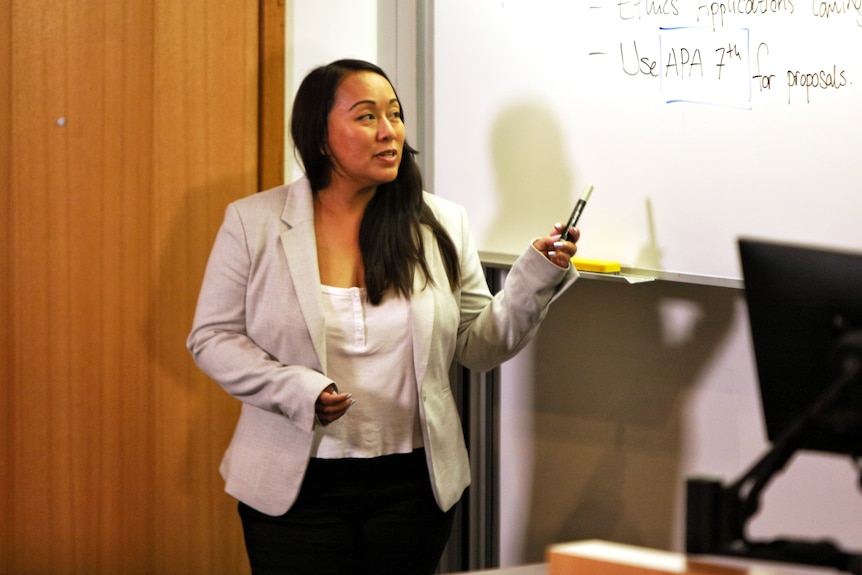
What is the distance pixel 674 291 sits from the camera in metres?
2.26

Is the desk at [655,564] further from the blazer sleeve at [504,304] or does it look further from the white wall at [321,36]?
the white wall at [321,36]

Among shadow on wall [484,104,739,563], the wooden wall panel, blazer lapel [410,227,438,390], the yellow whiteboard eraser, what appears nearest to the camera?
blazer lapel [410,227,438,390]

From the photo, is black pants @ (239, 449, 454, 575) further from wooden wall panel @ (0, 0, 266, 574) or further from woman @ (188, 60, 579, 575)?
wooden wall panel @ (0, 0, 266, 574)

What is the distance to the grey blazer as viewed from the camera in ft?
6.32

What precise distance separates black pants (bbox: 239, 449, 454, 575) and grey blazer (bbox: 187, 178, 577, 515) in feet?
0.14

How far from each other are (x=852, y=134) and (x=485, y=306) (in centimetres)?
81

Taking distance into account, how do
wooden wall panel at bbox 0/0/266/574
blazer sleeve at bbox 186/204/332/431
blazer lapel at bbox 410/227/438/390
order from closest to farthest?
blazer sleeve at bbox 186/204/332/431 < blazer lapel at bbox 410/227/438/390 < wooden wall panel at bbox 0/0/266/574

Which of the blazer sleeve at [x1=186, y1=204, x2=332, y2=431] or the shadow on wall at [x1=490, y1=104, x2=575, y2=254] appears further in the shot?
the shadow on wall at [x1=490, y1=104, x2=575, y2=254]

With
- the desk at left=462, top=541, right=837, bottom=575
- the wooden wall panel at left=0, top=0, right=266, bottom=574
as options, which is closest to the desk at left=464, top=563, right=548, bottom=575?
the desk at left=462, top=541, right=837, bottom=575

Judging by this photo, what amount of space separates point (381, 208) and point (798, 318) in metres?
1.10

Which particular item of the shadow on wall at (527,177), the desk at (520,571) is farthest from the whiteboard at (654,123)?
the desk at (520,571)

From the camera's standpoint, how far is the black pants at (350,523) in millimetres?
1937

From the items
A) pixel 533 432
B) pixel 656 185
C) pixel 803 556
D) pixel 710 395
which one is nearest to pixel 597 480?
pixel 533 432

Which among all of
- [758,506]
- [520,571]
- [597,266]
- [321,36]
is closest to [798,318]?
[758,506]
